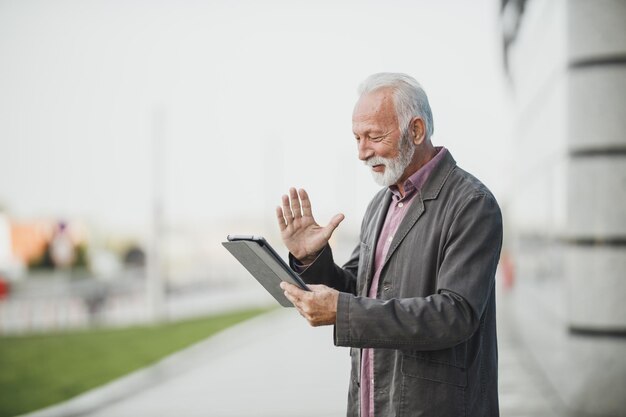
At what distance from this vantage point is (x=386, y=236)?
2.59 metres

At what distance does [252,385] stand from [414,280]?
6.36 m

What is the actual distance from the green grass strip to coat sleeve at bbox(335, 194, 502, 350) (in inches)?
205

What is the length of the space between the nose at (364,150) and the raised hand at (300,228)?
0.29 metres

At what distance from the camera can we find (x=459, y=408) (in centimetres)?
229

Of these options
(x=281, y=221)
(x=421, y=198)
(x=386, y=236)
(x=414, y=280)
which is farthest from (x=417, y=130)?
(x=281, y=221)

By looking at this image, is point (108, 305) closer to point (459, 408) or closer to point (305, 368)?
point (305, 368)

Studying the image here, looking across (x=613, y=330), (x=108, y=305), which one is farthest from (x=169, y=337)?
(x=108, y=305)

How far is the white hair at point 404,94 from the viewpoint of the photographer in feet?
7.88

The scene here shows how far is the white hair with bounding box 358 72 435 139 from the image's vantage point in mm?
2402

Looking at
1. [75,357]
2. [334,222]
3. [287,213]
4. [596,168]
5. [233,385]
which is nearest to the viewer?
[334,222]

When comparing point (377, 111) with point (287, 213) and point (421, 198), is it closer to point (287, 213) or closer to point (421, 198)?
point (421, 198)

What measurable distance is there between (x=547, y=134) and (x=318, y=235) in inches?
228

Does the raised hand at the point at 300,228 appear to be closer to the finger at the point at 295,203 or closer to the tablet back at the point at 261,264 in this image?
the finger at the point at 295,203

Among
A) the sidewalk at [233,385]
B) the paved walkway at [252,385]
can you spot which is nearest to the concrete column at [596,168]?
the paved walkway at [252,385]
